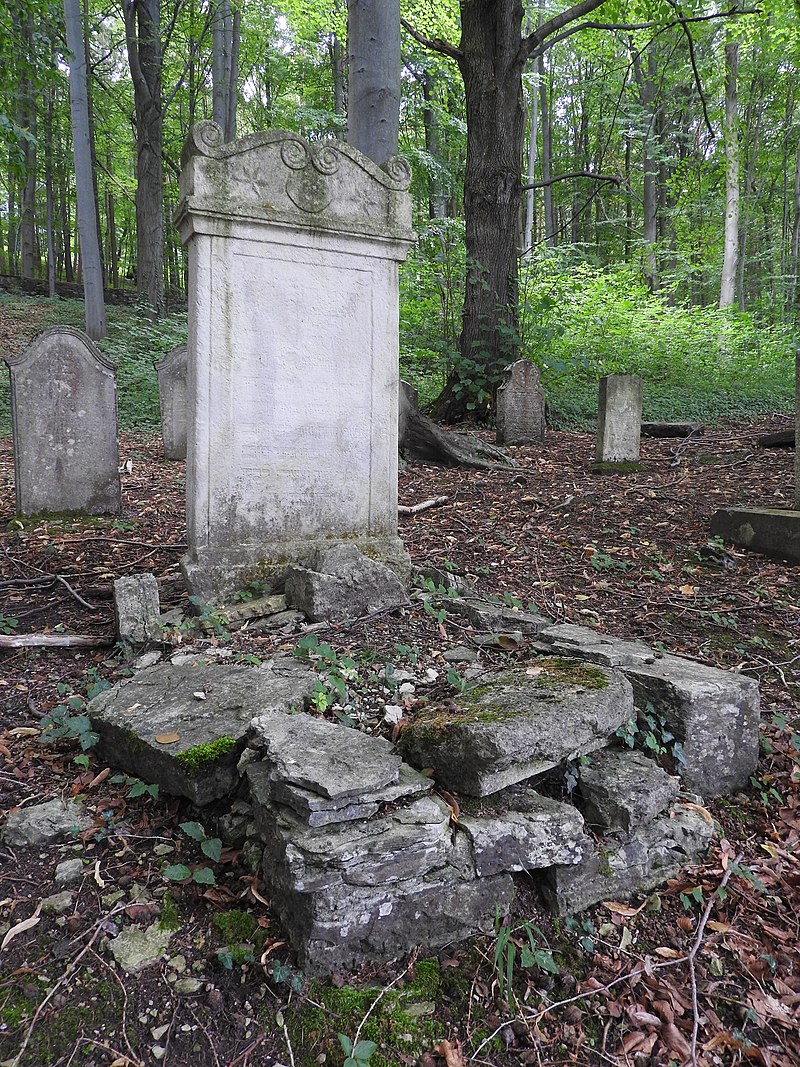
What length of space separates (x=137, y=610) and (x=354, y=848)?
2139mm

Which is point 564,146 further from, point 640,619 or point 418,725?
point 418,725

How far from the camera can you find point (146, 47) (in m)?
16.0

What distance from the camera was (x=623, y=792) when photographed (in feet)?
7.78

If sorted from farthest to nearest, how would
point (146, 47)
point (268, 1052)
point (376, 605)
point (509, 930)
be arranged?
point (146, 47)
point (376, 605)
point (509, 930)
point (268, 1052)

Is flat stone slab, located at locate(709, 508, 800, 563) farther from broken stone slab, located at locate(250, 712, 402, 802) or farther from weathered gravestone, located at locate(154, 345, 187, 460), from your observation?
weathered gravestone, located at locate(154, 345, 187, 460)

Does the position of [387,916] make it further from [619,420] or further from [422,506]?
[619,420]

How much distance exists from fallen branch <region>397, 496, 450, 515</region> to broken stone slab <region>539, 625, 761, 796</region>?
349 cm

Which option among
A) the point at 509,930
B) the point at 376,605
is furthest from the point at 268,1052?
the point at 376,605

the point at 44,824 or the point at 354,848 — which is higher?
the point at 354,848

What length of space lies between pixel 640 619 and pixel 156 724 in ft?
Answer: 9.51

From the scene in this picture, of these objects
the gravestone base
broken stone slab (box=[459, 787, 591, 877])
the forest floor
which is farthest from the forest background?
broken stone slab (box=[459, 787, 591, 877])

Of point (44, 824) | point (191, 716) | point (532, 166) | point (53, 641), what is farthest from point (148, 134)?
point (44, 824)

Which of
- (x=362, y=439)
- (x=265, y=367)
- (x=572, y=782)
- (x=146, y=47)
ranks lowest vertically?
(x=572, y=782)

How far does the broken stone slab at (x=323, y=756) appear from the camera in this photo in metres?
2.00
